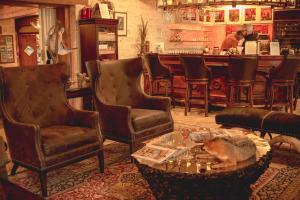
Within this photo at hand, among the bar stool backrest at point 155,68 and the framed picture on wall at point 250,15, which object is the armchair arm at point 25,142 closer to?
the bar stool backrest at point 155,68

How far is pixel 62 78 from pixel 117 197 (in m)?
1.55

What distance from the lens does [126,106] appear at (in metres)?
3.71

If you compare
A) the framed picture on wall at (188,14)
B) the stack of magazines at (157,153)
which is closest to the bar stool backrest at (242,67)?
the stack of magazines at (157,153)

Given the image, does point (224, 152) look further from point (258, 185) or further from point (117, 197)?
point (117, 197)

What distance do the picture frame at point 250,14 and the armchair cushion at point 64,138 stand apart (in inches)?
325

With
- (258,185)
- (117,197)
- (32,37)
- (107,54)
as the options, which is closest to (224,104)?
(107,54)

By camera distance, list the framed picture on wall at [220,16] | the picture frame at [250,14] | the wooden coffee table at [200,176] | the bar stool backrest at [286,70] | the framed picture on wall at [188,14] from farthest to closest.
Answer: the framed picture on wall at [220,16] < the picture frame at [250,14] < the framed picture on wall at [188,14] < the bar stool backrest at [286,70] < the wooden coffee table at [200,176]

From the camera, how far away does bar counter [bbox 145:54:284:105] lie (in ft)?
19.9

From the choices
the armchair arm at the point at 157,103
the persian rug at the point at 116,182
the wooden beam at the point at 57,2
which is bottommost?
the persian rug at the point at 116,182

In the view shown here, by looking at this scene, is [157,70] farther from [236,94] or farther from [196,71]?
[236,94]

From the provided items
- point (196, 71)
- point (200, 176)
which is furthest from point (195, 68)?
point (200, 176)

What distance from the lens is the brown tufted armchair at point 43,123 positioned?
2963 millimetres

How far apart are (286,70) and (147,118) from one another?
9.92 feet

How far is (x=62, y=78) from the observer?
3768mm
